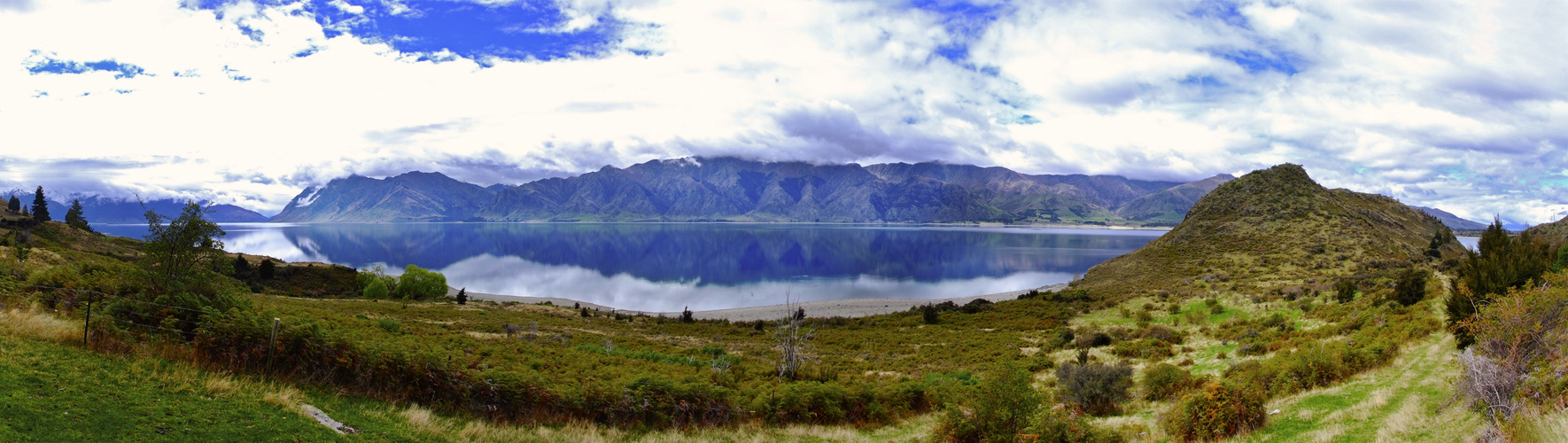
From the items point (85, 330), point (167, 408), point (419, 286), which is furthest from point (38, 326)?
point (419, 286)

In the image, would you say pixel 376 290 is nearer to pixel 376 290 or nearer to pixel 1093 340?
pixel 376 290

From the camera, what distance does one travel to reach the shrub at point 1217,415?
10109mm

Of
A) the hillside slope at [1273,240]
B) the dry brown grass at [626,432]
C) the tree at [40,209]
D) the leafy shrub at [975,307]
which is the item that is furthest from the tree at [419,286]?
the hillside slope at [1273,240]

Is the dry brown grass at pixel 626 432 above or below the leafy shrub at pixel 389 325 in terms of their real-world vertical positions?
below

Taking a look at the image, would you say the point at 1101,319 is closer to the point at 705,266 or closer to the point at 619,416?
the point at 619,416

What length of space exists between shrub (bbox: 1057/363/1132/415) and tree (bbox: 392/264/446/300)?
51665 mm

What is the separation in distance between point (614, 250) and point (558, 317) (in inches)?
4257

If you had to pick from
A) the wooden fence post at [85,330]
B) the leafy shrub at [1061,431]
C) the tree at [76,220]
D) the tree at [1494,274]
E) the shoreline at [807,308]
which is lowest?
the shoreline at [807,308]

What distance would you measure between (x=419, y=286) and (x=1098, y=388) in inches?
2160

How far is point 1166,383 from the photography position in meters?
15.1

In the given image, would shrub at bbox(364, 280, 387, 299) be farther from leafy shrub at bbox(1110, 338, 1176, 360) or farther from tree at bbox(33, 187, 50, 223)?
leafy shrub at bbox(1110, 338, 1176, 360)

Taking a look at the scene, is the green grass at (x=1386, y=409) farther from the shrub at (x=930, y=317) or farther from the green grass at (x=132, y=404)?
the shrub at (x=930, y=317)

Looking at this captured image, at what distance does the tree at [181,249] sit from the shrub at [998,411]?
1448 cm

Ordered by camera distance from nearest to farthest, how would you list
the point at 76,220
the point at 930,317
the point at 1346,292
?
the point at 1346,292 → the point at 930,317 → the point at 76,220
